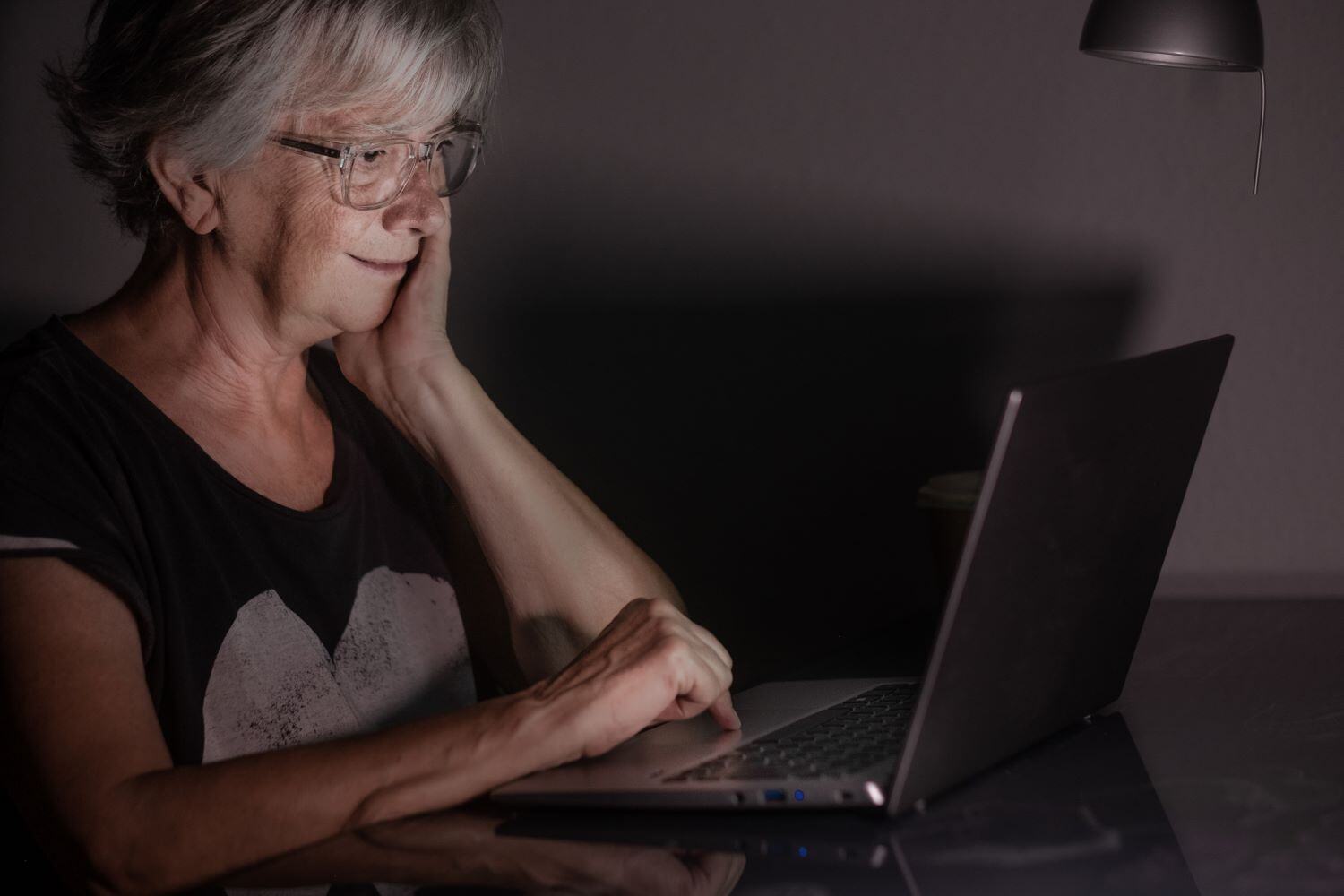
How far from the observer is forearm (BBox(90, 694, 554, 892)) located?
0.86m

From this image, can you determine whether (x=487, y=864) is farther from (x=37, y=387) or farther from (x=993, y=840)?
(x=37, y=387)

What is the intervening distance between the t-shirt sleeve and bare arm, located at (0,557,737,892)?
16mm

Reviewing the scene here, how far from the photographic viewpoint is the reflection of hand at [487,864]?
0.77 m

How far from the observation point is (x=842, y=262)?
175cm

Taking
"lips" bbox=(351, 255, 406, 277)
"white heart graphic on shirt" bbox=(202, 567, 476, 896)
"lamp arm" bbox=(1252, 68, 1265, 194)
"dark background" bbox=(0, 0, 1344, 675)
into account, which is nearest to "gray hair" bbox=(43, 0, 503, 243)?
"lips" bbox=(351, 255, 406, 277)

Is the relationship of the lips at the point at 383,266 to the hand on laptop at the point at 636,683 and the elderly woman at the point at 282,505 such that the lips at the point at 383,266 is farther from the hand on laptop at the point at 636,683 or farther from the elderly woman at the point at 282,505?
the hand on laptop at the point at 636,683

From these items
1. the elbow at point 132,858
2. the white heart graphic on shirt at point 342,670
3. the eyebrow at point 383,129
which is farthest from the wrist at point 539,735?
the eyebrow at point 383,129

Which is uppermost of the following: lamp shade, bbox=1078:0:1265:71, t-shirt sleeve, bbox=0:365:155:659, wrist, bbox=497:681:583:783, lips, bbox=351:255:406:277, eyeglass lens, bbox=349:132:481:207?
lamp shade, bbox=1078:0:1265:71

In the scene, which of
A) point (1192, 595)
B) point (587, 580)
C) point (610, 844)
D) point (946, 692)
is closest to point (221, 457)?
point (587, 580)

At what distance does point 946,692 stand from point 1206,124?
3.55ft

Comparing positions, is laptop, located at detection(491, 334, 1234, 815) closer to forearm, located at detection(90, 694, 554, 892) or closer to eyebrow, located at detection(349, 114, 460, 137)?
forearm, located at detection(90, 694, 554, 892)

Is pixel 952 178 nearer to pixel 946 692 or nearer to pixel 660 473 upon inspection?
pixel 660 473

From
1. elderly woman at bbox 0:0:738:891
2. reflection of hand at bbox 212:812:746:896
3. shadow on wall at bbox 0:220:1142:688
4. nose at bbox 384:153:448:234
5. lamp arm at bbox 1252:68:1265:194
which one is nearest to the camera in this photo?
reflection of hand at bbox 212:812:746:896


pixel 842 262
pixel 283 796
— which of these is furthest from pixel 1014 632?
pixel 842 262
